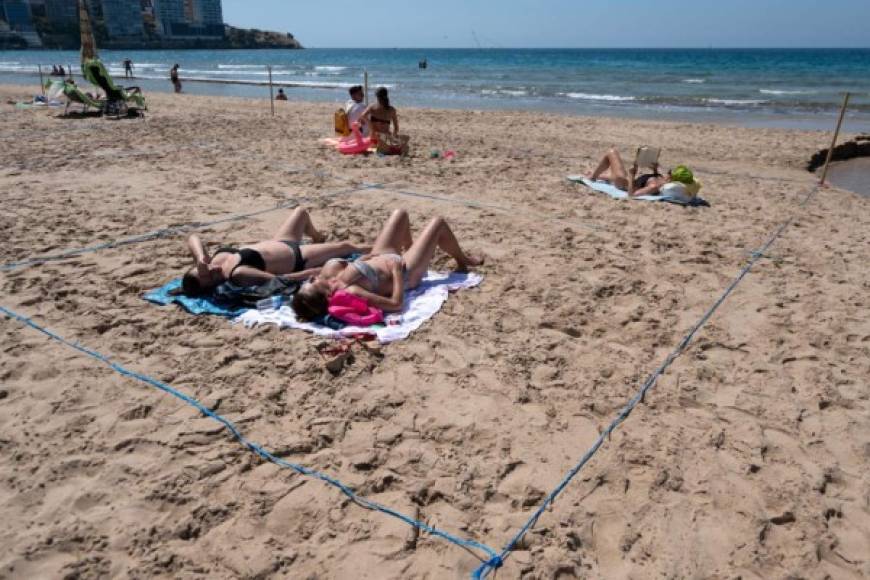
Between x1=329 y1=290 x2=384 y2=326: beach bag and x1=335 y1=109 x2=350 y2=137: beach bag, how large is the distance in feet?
20.1

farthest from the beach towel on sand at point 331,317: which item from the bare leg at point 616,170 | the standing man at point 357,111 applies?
the standing man at point 357,111

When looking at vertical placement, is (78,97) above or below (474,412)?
above

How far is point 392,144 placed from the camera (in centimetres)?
839

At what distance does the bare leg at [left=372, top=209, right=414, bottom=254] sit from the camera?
3963mm

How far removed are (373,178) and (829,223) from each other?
15.8 feet

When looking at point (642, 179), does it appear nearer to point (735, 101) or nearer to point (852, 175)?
point (852, 175)

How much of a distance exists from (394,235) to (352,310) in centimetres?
76

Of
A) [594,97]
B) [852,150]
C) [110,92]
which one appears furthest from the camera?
[594,97]

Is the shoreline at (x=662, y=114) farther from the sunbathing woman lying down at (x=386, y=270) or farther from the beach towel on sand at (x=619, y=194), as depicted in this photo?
the sunbathing woman lying down at (x=386, y=270)

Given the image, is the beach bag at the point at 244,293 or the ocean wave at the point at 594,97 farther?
the ocean wave at the point at 594,97

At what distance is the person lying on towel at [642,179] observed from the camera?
6109 millimetres

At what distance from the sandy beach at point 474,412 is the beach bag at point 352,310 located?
0.26 meters

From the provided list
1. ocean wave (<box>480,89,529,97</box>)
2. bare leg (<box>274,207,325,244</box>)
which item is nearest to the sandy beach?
bare leg (<box>274,207,325,244</box>)

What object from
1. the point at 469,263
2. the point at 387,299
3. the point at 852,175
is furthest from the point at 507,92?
the point at 387,299
